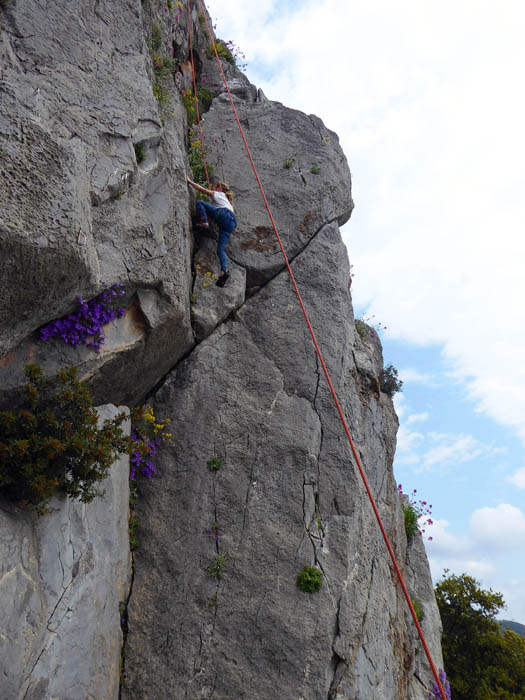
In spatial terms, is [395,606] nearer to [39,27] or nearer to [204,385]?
[204,385]

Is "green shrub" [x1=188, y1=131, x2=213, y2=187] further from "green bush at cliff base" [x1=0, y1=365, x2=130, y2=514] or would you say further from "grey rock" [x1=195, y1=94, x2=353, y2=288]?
"green bush at cliff base" [x1=0, y1=365, x2=130, y2=514]

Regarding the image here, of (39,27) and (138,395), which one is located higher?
(39,27)

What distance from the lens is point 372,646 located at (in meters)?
8.22

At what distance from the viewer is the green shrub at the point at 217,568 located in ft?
26.6

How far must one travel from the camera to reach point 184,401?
9.72m

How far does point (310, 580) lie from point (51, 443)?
4.77m

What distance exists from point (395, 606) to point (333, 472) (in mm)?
3033

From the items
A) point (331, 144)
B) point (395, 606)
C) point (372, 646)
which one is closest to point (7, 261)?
point (372, 646)

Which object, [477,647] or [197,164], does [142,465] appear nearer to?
[197,164]

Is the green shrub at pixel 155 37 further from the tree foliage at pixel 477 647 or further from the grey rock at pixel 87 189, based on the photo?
the tree foliage at pixel 477 647

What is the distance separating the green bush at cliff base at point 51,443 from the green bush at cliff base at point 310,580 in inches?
146

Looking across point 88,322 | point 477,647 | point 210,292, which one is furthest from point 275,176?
point 477,647

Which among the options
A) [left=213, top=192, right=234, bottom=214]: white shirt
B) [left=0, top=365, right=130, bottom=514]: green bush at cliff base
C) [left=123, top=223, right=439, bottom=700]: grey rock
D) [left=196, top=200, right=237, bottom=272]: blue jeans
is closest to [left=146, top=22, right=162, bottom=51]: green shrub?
[left=213, top=192, right=234, bottom=214]: white shirt

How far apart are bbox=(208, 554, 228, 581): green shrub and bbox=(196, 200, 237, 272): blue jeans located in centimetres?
597
